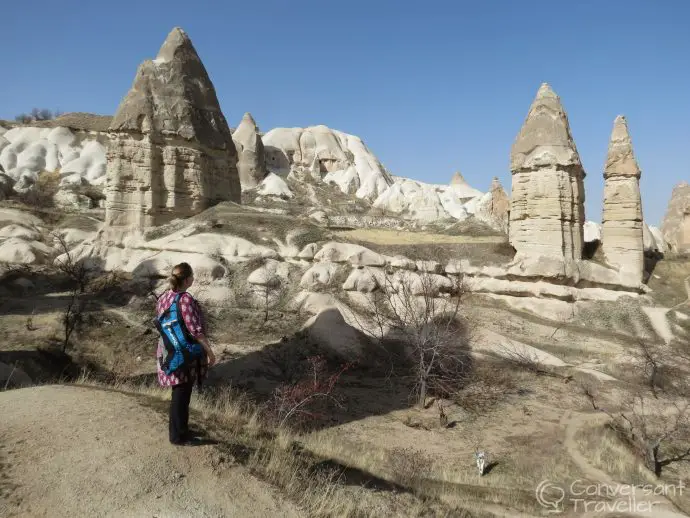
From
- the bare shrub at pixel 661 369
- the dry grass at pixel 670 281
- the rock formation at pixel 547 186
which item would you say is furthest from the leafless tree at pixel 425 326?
the dry grass at pixel 670 281

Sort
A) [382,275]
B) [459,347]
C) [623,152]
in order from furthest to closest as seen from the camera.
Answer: [623,152] < [382,275] < [459,347]

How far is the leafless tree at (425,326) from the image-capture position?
9.88m

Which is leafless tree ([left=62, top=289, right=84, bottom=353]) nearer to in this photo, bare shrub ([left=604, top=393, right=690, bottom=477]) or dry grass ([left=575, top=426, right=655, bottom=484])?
dry grass ([left=575, top=426, right=655, bottom=484])

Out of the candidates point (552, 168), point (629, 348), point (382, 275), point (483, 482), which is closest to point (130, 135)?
point (382, 275)

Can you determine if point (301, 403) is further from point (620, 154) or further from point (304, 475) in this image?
point (620, 154)

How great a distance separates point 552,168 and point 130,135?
14218mm

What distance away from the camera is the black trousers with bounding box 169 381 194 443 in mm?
3730

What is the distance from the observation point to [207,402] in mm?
5938

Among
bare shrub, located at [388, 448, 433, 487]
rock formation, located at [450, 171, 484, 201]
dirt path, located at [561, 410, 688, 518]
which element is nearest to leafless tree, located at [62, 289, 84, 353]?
bare shrub, located at [388, 448, 433, 487]

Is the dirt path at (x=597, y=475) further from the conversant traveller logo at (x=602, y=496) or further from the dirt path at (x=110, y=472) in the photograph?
the dirt path at (x=110, y=472)

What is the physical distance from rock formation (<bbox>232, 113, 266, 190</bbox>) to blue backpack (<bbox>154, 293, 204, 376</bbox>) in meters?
45.9

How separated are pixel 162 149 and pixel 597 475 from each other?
15.8 metres

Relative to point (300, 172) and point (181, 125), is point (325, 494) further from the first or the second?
point (300, 172)

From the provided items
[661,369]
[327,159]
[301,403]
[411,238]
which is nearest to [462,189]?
[327,159]
